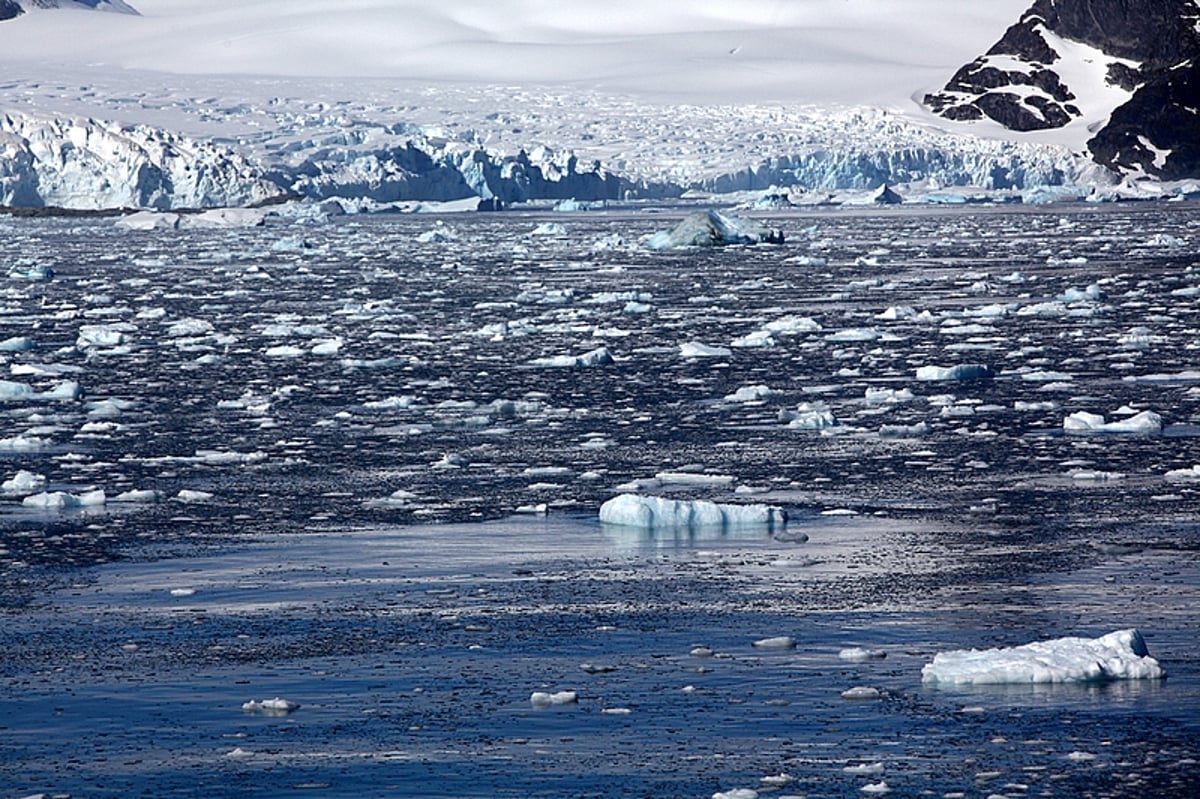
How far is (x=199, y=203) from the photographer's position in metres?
67.1

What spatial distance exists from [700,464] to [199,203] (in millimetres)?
60603

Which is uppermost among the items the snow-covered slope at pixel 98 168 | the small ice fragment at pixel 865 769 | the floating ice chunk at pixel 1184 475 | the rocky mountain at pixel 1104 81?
the rocky mountain at pixel 1104 81

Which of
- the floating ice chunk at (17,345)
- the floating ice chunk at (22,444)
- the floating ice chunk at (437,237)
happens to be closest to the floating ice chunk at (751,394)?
the floating ice chunk at (22,444)

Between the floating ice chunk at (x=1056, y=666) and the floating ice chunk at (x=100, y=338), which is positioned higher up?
the floating ice chunk at (x=1056, y=666)

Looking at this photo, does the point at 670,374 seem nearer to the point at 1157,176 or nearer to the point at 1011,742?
the point at 1011,742

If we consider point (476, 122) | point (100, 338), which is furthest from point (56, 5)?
point (100, 338)

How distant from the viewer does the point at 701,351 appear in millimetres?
14641

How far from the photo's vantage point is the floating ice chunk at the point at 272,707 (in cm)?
494

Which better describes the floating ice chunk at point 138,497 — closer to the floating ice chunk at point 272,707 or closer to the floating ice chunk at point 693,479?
the floating ice chunk at point 693,479

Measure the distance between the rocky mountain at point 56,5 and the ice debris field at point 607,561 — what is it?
131 metres

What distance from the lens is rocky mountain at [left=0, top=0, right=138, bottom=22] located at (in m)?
137

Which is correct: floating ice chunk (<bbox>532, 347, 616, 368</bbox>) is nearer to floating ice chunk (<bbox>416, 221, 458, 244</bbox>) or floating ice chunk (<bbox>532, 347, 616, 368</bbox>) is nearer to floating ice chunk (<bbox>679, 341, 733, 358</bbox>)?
floating ice chunk (<bbox>679, 341, 733, 358</bbox>)

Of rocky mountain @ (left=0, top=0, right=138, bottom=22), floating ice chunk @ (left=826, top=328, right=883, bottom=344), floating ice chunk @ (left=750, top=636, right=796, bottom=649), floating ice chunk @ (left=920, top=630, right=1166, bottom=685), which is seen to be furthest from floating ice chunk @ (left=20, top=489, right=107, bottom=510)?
rocky mountain @ (left=0, top=0, right=138, bottom=22)

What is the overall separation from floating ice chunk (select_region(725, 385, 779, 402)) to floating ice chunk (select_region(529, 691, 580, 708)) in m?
6.82
